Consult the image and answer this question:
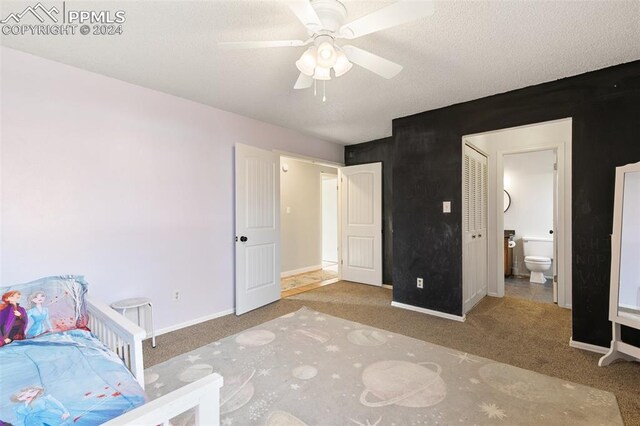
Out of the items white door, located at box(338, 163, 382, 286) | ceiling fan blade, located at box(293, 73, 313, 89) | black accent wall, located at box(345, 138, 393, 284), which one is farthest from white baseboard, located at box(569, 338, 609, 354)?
ceiling fan blade, located at box(293, 73, 313, 89)

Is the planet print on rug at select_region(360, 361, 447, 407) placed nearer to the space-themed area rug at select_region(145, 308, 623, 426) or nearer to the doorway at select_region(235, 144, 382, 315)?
the space-themed area rug at select_region(145, 308, 623, 426)

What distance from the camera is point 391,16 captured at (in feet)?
4.38

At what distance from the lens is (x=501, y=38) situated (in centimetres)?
197

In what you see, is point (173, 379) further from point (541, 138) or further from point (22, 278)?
point (541, 138)

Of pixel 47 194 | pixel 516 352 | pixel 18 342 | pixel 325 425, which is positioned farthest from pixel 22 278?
pixel 516 352

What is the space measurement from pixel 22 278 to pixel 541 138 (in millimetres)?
5463

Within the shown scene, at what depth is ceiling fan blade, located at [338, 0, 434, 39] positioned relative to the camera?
1234mm

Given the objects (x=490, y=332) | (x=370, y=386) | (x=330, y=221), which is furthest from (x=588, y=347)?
(x=330, y=221)

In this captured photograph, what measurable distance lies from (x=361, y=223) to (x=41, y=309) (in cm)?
401

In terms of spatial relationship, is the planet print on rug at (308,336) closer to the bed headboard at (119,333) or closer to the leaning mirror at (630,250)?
the bed headboard at (119,333)

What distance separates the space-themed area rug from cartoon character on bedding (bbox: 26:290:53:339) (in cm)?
75

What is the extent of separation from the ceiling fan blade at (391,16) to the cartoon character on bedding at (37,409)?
6.21 ft

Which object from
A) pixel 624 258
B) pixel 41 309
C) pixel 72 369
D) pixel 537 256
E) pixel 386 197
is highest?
pixel 386 197

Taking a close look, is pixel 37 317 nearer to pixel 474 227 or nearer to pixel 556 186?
pixel 474 227
